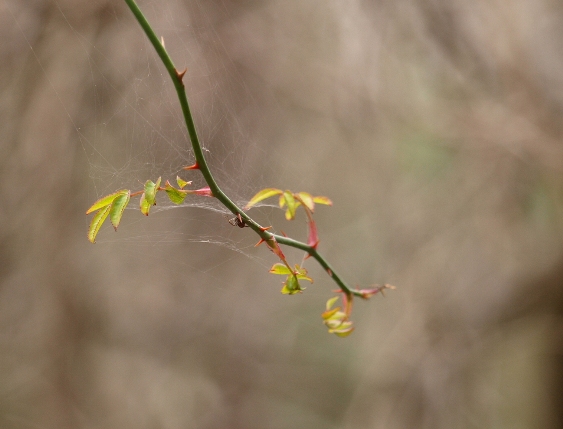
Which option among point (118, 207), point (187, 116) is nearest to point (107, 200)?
point (118, 207)

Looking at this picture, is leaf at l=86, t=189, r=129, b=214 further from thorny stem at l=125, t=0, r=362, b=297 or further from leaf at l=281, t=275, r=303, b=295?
leaf at l=281, t=275, r=303, b=295

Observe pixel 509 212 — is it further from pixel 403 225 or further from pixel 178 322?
pixel 178 322

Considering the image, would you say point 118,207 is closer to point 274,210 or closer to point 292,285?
point 292,285

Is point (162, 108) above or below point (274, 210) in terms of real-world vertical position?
below

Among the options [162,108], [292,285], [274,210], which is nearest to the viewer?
[292,285]

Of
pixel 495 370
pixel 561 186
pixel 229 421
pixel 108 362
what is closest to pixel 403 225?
pixel 561 186

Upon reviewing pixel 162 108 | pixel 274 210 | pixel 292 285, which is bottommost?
pixel 292 285

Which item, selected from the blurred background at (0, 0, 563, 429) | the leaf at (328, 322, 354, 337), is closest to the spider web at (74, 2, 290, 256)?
the blurred background at (0, 0, 563, 429)

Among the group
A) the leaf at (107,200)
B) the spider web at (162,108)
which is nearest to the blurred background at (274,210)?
the spider web at (162,108)
